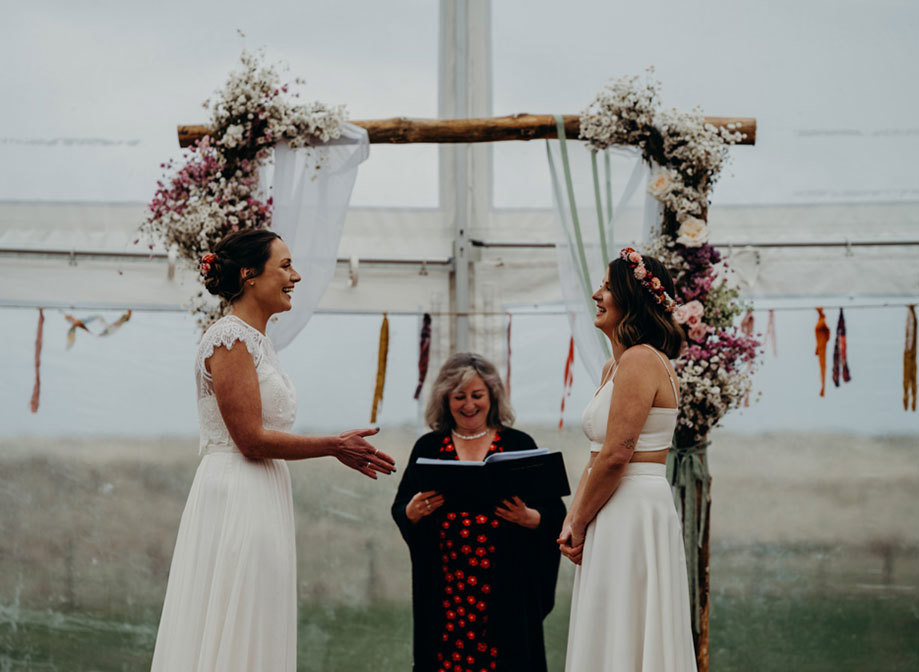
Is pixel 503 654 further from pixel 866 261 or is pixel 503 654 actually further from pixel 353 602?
pixel 866 261

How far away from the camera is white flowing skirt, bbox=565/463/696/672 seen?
2.67 metres

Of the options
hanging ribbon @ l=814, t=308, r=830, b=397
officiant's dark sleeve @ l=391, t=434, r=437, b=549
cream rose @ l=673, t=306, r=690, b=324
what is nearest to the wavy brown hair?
cream rose @ l=673, t=306, r=690, b=324

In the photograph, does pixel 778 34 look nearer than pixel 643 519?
No

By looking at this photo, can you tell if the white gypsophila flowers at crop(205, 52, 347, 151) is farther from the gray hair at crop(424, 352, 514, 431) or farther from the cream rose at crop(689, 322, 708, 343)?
the cream rose at crop(689, 322, 708, 343)

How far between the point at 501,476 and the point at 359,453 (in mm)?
735

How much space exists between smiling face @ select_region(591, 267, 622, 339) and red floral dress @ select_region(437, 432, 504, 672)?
985 mm

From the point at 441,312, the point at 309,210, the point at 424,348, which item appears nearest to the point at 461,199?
the point at 441,312

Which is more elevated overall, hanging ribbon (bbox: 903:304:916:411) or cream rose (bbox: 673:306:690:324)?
cream rose (bbox: 673:306:690:324)

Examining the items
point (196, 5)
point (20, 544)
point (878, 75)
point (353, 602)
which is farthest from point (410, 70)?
point (20, 544)

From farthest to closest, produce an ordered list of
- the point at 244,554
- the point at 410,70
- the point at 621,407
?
1. the point at 410,70
2. the point at 621,407
3. the point at 244,554

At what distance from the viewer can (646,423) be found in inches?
109

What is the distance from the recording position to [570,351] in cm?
508

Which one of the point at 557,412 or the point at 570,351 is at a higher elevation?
the point at 570,351

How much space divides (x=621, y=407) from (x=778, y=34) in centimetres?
335
